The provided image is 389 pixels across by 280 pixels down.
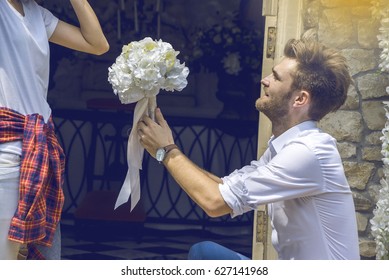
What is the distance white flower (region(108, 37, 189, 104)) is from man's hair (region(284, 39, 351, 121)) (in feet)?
1.62

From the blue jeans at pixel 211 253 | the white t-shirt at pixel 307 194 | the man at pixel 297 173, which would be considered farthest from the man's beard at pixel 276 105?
the blue jeans at pixel 211 253

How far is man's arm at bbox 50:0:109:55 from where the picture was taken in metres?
4.05

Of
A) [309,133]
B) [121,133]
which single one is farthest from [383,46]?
[121,133]

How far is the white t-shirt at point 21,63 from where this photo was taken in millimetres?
3711

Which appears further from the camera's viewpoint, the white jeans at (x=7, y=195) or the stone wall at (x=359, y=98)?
the stone wall at (x=359, y=98)

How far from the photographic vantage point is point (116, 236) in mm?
7746

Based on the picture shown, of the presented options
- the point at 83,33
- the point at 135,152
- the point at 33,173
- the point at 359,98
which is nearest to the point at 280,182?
the point at 135,152

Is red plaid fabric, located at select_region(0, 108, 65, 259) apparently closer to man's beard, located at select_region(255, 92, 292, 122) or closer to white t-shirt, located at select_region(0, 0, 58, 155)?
white t-shirt, located at select_region(0, 0, 58, 155)

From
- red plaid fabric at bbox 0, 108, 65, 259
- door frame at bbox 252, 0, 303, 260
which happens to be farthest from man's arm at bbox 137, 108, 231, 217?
door frame at bbox 252, 0, 303, 260

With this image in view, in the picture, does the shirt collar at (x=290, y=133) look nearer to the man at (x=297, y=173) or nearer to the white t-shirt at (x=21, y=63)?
the man at (x=297, y=173)

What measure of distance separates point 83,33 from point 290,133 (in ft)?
3.30

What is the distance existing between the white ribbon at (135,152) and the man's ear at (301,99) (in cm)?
57
